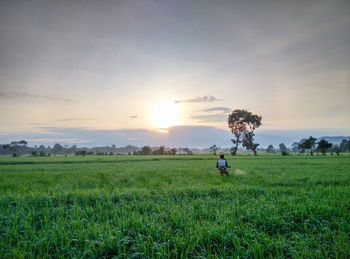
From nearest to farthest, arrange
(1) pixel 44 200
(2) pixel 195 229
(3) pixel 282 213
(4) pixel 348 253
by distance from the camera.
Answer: (4) pixel 348 253
(2) pixel 195 229
(3) pixel 282 213
(1) pixel 44 200

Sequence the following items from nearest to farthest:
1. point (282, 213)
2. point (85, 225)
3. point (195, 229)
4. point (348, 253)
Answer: point (348, 253), point (195, 229), point (85, 225), point (282, 213)

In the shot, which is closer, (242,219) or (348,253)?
(348,253)

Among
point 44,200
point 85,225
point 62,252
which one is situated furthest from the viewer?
point 44,200

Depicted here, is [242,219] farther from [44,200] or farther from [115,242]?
[44,200]

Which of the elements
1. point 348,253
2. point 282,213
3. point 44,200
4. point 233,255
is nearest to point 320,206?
point 282,213

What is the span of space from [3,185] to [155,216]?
12.2 m

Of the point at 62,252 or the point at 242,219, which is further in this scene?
the point at 242,219

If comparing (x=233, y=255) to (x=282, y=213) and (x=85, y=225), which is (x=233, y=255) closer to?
(x=282, y=213)

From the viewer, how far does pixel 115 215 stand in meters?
6.23

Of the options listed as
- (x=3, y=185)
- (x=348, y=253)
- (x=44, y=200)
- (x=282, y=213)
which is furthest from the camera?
(x=3, y=185)

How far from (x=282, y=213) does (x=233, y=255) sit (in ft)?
10.2

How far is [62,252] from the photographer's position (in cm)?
430

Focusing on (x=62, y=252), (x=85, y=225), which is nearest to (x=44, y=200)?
(x=85, y=225)

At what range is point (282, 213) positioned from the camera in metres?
6.08
